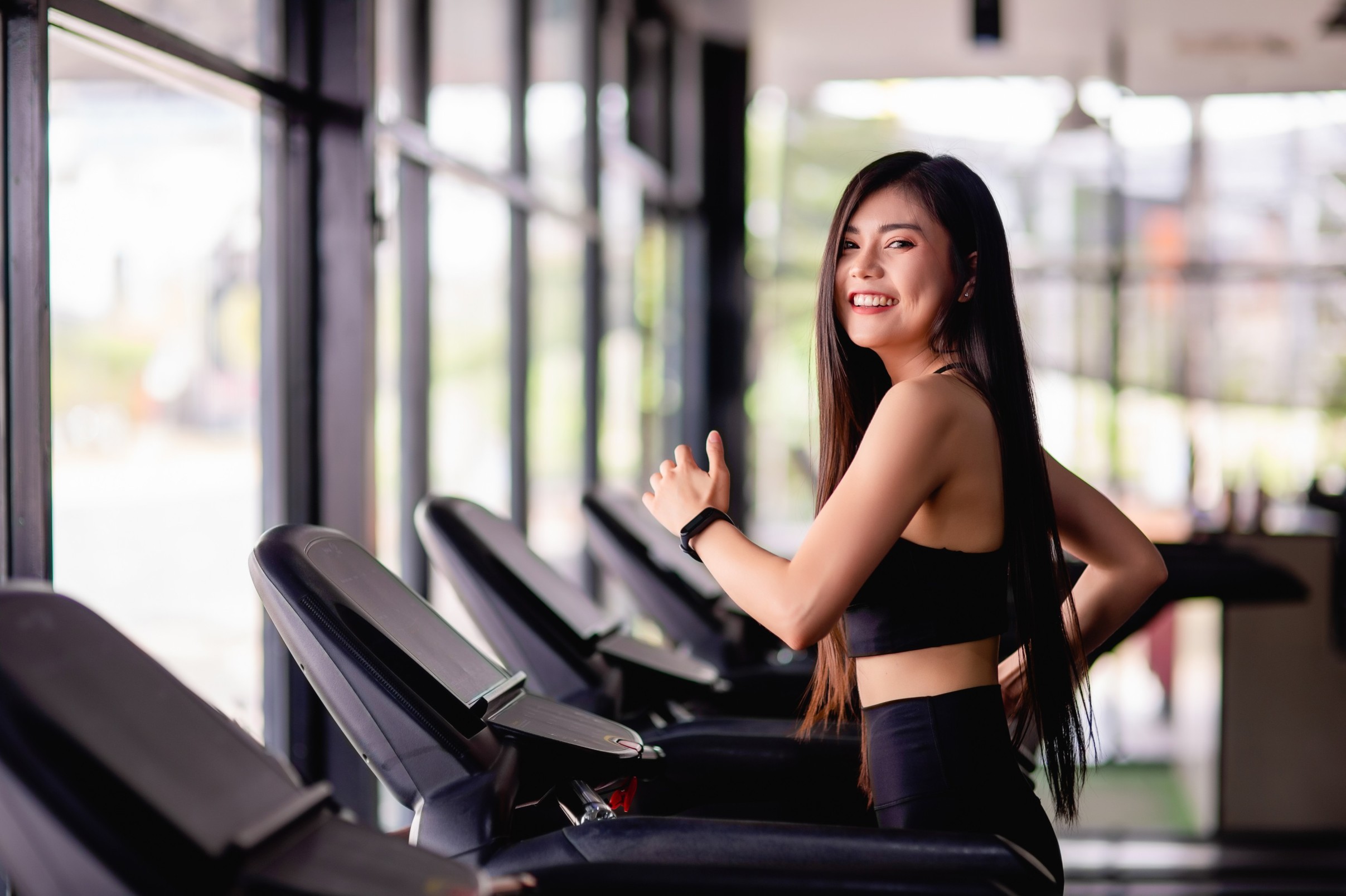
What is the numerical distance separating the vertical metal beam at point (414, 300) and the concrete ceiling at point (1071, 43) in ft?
10.6

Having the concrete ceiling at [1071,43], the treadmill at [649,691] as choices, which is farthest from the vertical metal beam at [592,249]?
the treadmill at [649,691]

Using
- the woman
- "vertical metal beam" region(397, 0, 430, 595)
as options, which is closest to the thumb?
the woman

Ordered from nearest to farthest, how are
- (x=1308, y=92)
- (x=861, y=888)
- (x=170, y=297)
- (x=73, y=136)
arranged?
1. (x=861, y=888)
2. (x=73, y=136)
3. (x=170, y=297)
4. (x=1308, y=92)

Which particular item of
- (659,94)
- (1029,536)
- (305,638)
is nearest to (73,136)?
(305,638)

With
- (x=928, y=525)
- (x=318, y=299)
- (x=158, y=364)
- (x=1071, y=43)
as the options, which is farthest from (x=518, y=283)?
(x=1071, y=43)

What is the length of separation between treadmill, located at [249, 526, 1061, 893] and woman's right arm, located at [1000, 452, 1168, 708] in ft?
1.58

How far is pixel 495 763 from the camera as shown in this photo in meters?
1.45

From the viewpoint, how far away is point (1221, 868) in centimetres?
350

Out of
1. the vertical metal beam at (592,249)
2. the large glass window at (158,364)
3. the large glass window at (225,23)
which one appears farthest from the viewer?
the vertical metal beam at (592,249)

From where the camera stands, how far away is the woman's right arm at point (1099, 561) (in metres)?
1.60

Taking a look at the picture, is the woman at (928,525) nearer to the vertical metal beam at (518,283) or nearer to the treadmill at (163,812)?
the treadmill at (163,812)

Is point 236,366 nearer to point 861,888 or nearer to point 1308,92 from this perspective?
point 861,888

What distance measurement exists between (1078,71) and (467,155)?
199 inches

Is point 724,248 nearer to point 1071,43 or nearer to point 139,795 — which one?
point 1071,43
